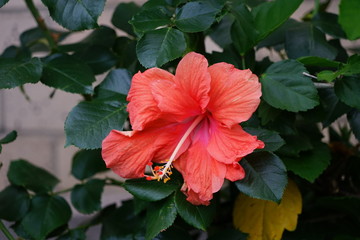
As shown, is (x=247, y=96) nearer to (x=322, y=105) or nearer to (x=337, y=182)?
(x=322, y=105)

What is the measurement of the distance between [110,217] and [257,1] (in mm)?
360

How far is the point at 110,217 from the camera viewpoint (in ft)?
2.27

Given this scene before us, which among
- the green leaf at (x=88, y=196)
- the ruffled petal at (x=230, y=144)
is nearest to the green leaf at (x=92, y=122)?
the ruffled petal at (x=230, y=144)

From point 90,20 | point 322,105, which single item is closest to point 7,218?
point 90,20

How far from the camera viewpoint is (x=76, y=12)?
477 millimetres

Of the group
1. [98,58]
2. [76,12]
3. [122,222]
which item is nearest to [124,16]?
Result: [98,58]

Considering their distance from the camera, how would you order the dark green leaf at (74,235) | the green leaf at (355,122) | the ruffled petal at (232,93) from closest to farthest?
the ruffled petal at (232,93), the green leaf at (355,122), the dark green leaf at (74,235)

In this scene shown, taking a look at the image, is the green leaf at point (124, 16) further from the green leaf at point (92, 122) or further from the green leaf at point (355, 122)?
the green leaf at point (355, 122)

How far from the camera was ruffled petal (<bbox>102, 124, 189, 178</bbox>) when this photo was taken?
42 centimetres

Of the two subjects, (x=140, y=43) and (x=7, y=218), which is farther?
(x=7, y=218)

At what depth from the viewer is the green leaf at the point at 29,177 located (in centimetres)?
65

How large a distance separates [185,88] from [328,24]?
0.91ft

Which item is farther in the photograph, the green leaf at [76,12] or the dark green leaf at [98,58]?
the dark green leaf at [98,58]

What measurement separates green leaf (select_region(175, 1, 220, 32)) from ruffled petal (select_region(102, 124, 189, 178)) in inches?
3.7
